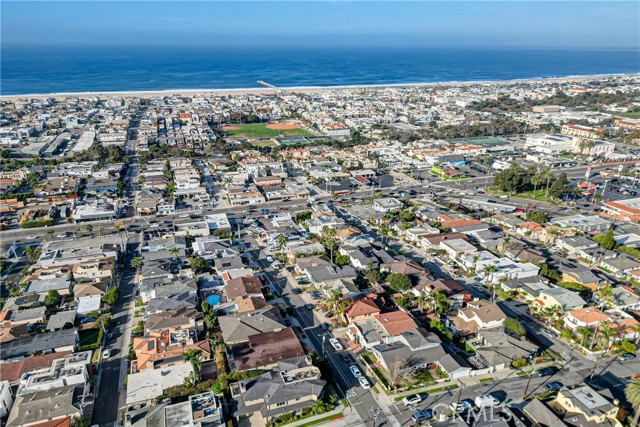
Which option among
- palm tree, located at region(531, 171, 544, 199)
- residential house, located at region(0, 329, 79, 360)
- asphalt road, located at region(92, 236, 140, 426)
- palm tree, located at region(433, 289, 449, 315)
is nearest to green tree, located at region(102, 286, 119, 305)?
asphalt road, located at region(92, 236, 140, 426)

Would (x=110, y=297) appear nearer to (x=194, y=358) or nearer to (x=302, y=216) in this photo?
(x=194, y=358)

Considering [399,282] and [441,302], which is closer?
[441,302]

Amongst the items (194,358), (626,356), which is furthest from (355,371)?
(626,356)

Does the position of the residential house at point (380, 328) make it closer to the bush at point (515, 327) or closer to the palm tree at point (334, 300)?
the palm tree at point (334, 300)

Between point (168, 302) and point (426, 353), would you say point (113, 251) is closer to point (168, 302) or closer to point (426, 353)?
point (168, 302)

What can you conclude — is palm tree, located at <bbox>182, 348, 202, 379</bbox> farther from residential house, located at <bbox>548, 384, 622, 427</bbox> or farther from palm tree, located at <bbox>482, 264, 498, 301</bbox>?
palm tree, located at <bbox>482, 264, 498, 301</bbox>

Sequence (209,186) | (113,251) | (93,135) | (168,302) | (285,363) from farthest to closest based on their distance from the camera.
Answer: (93,135), (209,186), (113,251), (168,302), (285,363)

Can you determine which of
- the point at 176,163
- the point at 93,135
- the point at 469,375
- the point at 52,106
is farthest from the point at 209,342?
the point at 52,106
